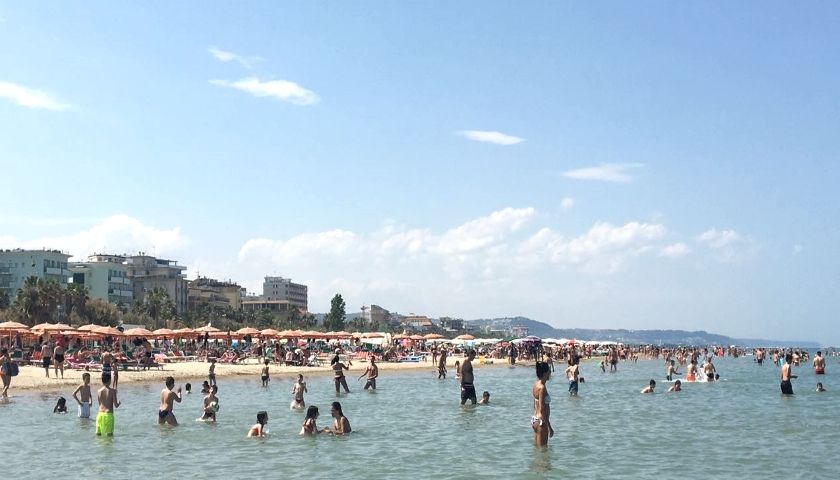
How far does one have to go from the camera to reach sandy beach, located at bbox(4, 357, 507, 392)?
33.4 m

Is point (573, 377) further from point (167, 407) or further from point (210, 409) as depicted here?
point (167, 407)

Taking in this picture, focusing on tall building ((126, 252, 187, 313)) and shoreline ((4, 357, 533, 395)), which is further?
tall building ((126, 252, 187, 313))

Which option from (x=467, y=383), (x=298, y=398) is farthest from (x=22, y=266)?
(x=467, y=383)

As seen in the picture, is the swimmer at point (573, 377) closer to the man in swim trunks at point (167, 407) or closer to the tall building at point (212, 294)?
the man in swim trunks at point (167, 407)

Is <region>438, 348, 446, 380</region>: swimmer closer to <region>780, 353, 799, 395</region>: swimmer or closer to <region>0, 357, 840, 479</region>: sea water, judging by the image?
<region>0, 357, 840, 479</region>: sea water

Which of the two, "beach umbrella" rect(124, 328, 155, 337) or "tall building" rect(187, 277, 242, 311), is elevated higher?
"tall building" rect(187, 277, 242, 311)

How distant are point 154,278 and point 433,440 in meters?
121

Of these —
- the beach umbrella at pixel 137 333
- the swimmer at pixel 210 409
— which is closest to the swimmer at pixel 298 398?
the swimmer at pixel 210 409

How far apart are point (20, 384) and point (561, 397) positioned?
68.8ft

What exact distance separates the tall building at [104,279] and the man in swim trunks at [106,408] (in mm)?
100265

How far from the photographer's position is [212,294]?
495 feet

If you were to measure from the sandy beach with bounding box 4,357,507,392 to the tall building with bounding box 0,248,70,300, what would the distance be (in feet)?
198

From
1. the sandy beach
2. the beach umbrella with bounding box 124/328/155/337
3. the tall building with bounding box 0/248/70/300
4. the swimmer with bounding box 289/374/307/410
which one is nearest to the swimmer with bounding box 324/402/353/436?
the swimmer with bounding box 289/374/307/410

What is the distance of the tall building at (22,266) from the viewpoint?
4163 inches
